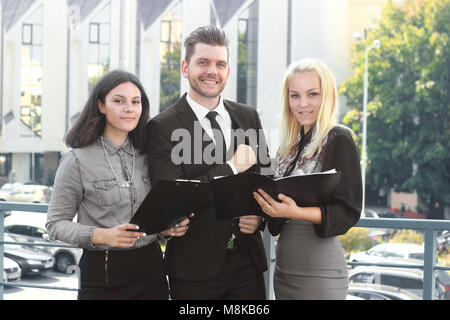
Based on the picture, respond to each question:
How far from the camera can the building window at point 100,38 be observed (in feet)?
121

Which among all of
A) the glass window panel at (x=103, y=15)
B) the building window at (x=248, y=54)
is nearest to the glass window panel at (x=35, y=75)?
the glass window panel at (x=103, y=15)

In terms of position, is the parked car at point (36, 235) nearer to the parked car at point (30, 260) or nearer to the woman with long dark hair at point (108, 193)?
the parked car at point (30, 260)

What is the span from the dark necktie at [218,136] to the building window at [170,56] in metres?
33.7

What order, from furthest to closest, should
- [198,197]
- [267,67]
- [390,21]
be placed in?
[267,67], [390,21], [198,197]

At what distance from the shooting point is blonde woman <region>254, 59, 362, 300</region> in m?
2.23

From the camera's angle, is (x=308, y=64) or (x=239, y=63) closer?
(x=308, y=64)

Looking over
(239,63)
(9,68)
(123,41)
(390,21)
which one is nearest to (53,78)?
(9,68)

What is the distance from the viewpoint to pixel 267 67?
35750mm

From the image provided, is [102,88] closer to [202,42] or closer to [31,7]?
[202,42]

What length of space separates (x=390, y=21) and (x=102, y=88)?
82.7ft

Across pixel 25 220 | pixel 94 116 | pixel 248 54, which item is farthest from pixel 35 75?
pixel 94 116

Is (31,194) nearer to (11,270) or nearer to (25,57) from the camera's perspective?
(25,57)

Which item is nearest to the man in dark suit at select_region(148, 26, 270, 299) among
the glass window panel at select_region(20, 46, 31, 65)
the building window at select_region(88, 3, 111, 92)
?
the building window at select_region(88, 3, 111, 92)
